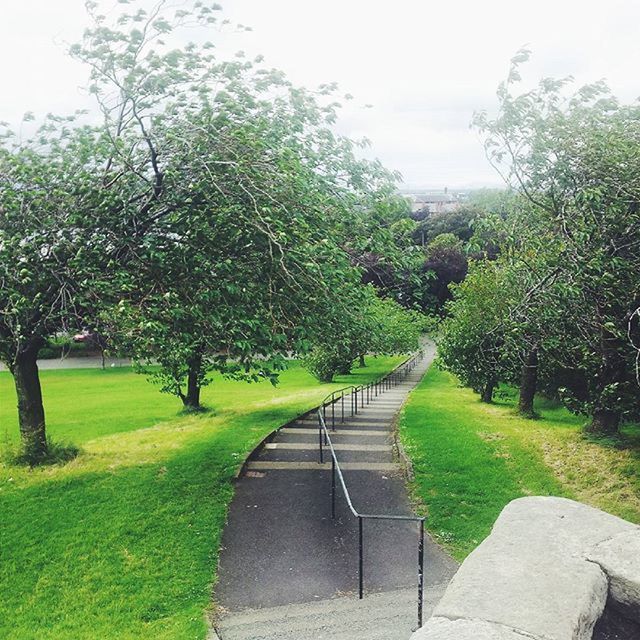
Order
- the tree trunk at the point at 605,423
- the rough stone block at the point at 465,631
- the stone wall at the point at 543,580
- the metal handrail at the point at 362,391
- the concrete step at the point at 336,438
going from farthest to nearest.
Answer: the metal handrail at the point at 362,391 → the concrete step at the point at 336,438 → the tree trunk at the point at 605,423 → the stone wall at the point at 543,580 → the rough stone block at the point at 465,631

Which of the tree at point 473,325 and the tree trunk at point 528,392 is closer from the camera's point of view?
the tree trunk at point 528,392

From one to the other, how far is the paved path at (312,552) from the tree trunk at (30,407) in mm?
4081

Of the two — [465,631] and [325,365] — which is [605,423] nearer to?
[465,631]

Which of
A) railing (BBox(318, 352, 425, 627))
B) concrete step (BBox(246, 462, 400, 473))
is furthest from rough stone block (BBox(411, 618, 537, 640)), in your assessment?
concrete step (BBox(246, 462, 400, 473))

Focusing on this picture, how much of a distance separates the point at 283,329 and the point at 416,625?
16.9 ft

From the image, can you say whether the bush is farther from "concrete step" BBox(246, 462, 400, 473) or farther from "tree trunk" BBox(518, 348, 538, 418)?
"concrete step" BBox(246, 462, 400, 473)

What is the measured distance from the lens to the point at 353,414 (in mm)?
19797

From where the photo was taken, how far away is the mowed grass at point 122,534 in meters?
6.93

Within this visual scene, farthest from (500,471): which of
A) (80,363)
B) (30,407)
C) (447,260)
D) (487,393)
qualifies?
(447,260)

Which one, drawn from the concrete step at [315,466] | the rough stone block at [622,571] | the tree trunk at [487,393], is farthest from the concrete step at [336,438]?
the rough stone block at [622,571]

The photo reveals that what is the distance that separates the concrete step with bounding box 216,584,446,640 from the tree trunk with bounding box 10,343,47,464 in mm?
6803

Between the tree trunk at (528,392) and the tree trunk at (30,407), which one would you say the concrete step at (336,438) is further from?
the tree trunk at (30,407)

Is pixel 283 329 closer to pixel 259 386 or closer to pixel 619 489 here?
pixel 619 489

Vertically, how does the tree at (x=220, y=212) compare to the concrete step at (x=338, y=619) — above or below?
above
